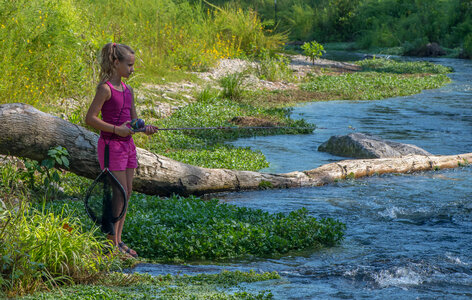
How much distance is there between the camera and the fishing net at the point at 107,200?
5.17m

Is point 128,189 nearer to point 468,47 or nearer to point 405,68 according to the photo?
point 405,68

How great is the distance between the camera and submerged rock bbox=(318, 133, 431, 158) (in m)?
11.1

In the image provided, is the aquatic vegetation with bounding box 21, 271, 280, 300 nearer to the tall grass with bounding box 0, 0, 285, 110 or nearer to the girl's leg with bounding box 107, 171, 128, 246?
the girl's leg with bounding box 107, 171, 128, 246

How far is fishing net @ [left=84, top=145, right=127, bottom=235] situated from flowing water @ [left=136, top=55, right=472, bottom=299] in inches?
20.7

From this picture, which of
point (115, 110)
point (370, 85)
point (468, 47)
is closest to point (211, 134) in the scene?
point (115, 110)

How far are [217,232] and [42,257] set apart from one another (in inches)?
80.9

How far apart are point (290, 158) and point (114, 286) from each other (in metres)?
7.09

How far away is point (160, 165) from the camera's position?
7805 millimetres

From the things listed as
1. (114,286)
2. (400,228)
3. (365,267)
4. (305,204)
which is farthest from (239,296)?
(305,204)

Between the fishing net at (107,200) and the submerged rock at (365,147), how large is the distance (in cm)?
691

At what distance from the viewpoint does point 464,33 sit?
4028cm

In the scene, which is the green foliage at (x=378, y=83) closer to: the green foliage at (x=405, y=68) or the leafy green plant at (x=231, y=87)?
the green foliage at (x=405, y=68)

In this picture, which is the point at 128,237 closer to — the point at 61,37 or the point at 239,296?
the point at 239,296

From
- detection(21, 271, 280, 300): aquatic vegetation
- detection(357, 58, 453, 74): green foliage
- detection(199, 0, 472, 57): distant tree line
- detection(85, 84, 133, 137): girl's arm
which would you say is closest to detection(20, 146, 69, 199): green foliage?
detection(85, 84, 133, 137): girl's arm
